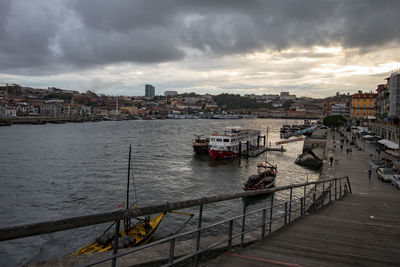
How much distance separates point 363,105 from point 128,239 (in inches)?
3641

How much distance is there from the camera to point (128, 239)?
372 inches

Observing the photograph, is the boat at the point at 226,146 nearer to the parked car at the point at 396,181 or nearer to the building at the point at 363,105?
the parked car at the point at 396,181

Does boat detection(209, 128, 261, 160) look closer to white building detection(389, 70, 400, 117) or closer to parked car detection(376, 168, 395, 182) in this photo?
parked car detection(376, 168, 395, 182)

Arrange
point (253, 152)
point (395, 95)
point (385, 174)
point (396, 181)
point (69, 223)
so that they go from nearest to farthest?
point (69, 223)
point (396, 181)
point (385, 174)
point (253, 152)
point (395, 95)

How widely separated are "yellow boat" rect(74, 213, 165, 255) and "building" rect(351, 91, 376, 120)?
86938 millimetres

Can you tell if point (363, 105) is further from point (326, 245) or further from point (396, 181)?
point (326, 245)

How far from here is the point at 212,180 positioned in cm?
2291

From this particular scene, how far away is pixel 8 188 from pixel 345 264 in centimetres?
2107

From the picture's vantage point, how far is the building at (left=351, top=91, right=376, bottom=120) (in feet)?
282

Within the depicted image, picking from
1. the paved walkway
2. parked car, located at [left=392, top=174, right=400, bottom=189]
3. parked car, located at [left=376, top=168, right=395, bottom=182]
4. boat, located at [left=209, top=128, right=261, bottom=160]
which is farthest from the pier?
boat, located at [left=209, top=128, right=261, bottom=160]

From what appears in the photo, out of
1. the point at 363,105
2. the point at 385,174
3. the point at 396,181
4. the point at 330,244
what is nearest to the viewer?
the point at 330,244

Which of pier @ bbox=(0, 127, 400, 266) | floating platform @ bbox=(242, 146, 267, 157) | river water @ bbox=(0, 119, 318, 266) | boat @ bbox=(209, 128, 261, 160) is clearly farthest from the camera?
floating platform @ bbox=(242, 146, 267, 157)

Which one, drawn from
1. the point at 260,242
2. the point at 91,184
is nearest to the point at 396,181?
the point at 260,242

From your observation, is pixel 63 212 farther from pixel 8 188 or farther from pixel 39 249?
pixel 8 188
